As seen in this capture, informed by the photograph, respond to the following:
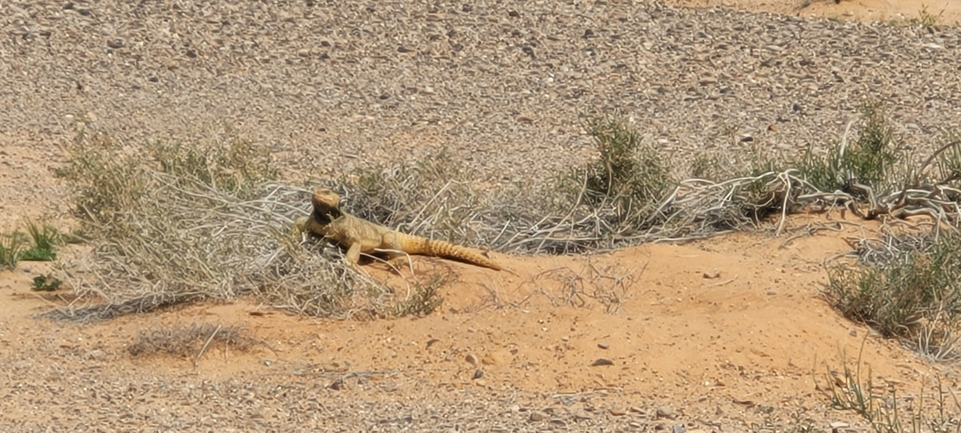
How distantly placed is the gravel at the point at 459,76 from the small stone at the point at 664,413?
16.4ft

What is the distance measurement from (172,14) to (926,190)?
28.2 ft

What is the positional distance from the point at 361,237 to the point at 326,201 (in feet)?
0.93

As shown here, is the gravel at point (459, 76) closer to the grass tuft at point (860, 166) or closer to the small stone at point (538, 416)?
the grass tuft at point (860, 166)

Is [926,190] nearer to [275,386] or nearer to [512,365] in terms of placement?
[512,365]

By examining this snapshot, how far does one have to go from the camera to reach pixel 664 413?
519 cm

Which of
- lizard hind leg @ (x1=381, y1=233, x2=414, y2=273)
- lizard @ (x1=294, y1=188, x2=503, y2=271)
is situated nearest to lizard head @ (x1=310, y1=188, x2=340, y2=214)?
lizard @ (x1=294, y1=188, x2=503, y2=271)

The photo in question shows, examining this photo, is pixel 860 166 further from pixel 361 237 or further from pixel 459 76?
pixel 459 76

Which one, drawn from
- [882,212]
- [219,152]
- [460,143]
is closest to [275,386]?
[219,152]

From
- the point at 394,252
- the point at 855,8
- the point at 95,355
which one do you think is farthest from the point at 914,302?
the point at 855,8

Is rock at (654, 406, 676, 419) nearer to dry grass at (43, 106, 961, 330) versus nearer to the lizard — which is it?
dry grass at (43, 106, 961, 330)

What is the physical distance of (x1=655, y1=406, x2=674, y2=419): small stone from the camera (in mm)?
5168

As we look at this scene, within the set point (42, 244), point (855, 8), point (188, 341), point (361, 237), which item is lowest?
point (855, 8)

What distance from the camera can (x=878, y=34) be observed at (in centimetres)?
1391

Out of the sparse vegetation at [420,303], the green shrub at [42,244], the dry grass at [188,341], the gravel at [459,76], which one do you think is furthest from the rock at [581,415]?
the gravel at [459,76]
